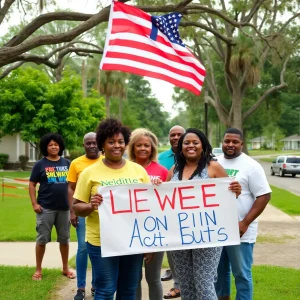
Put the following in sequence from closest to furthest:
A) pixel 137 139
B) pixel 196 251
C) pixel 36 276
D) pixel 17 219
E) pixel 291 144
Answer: pixel 196 251 < pixel 137 139 < pixel 36 276 < pixel 17 219 < pixel 291 144

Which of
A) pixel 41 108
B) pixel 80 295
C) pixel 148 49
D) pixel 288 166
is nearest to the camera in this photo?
pixel 80 295

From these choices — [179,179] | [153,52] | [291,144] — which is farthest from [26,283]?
[291,144]

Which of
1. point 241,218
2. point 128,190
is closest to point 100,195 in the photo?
point 128,190

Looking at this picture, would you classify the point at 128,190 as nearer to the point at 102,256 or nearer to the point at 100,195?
the point at 100,195

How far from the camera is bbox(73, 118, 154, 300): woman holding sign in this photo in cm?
408

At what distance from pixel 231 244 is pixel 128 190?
956 mm

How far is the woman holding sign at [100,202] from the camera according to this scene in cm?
408

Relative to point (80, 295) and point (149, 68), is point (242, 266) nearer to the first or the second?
point (80, 295)

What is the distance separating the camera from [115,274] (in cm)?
414

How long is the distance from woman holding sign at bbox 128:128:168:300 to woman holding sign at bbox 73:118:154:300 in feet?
2.05

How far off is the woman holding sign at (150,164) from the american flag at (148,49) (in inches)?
67.3

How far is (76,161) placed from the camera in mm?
5801

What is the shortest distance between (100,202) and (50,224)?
2629 mm

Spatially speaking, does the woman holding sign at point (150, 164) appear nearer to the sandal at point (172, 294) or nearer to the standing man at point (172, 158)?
the standing man at point (172, 158)
